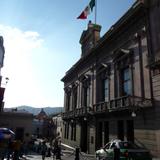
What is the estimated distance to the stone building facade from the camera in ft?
58.9

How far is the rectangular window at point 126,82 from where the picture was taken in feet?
72.9

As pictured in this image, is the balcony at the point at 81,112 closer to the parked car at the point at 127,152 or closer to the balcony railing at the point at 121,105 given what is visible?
the balcony railing at the point at 121,105

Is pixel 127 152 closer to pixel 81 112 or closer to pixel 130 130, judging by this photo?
pixel 130 130

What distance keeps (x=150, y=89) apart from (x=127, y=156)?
7027mm

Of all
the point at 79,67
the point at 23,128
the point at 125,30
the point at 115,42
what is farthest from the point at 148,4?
the point at 23,128

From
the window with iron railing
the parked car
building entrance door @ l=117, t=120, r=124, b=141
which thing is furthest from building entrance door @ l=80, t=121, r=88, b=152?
the parked car

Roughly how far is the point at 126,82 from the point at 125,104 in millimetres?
3283

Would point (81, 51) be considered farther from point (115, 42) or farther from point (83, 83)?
point (115, 42)

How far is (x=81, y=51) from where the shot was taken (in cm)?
3878

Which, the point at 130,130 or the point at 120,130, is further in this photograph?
the point at 120,130

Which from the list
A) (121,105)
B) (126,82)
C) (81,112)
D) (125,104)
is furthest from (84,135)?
(125,104)

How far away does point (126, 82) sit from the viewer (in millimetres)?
22859

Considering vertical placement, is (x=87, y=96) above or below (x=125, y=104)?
above

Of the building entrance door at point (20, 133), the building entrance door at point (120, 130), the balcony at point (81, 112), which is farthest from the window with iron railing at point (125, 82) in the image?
the building entrance door at point (20, 133)
